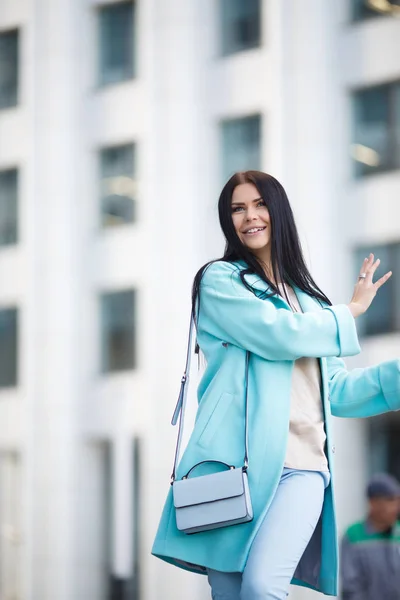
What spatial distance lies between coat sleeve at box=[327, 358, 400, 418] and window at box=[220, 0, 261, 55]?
10.1 meters

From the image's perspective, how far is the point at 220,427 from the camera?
8.81 feet

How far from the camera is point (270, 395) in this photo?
8.77 ft

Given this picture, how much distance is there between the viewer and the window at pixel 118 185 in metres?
13.8

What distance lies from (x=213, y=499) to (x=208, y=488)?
26 mm

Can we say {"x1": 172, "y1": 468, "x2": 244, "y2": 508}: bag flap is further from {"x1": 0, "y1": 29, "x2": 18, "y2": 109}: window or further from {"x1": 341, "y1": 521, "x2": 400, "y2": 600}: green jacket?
{"x1": 0, "y1": 29, "x2": 18, "y2": 109}: window

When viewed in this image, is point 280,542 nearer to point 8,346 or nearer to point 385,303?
point 385,303

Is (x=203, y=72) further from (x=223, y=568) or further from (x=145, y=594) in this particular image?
(x=223, y=568)

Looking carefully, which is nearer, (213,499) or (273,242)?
(213,499)

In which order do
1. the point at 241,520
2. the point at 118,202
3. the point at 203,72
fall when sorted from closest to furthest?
1. the point at 241,520
2. the point at 203,72
3. the point at 118,202

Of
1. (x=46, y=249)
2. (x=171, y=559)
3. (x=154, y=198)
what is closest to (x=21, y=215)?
(x=46, y=249)

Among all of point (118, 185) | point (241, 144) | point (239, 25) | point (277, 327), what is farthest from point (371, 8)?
point (277, 327)

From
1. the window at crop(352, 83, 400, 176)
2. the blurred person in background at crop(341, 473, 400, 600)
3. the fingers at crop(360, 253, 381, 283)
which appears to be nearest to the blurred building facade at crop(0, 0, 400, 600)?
the window at crop(352, 83, 400, 176)

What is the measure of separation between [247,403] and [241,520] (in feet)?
0.85

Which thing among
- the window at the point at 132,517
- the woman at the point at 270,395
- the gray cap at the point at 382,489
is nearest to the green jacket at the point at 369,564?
the gray cap at the point at 382,489
